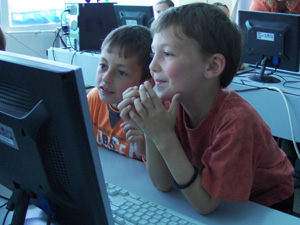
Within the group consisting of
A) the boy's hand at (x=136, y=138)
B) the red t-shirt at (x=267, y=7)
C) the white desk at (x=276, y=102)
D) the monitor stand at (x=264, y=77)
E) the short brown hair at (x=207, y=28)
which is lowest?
the white desk at (x=276, y=102)

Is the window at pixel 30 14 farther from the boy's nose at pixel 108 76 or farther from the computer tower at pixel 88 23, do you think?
the boy's nose at pixel 108 76

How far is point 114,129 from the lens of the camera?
1.27 metres

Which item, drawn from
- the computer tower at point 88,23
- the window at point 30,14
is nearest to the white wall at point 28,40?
the window at point 30,14

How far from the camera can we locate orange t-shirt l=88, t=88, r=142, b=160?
1.21 m

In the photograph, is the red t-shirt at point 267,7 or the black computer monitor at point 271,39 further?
the red t-shirt at point 267,7

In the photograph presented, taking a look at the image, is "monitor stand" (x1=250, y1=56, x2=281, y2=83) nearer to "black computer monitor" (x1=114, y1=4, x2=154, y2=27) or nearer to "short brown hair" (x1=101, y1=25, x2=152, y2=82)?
"black computer monitor" (x1=114, y1=4, x2=154, y2=27)

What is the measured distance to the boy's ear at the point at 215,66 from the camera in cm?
91

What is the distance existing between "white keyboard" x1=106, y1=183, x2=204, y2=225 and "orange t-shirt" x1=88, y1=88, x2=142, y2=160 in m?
0.35

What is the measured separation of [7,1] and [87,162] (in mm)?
3613

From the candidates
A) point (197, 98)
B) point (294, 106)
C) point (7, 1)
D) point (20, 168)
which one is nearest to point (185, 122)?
point (197, 98)

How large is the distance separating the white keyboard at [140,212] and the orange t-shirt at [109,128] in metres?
0.35

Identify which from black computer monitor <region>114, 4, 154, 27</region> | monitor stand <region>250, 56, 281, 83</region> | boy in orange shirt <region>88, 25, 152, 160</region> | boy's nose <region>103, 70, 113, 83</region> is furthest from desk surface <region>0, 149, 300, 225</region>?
black computer monitor <region>114, 4, 154, 27</region>

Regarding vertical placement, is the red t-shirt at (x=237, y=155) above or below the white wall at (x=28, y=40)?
above

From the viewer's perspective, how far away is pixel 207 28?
89 cm
